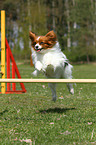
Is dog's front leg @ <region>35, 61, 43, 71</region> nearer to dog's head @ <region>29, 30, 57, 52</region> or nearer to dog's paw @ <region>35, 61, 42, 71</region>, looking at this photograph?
dog's paw @ <region>35, 61, 42, 71</region>

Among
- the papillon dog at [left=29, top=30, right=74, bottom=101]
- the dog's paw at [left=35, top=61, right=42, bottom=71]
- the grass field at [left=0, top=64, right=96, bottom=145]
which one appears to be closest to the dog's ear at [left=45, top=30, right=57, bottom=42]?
the papillon dog at [left=29, top=30, right=74, bottom=101]

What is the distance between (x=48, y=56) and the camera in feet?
12.2

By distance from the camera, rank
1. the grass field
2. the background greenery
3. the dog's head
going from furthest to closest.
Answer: the background greenery < the dog's head < the grass field

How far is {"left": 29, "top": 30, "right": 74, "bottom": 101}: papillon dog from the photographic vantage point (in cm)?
368

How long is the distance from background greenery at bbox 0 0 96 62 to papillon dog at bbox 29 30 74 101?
24.2m

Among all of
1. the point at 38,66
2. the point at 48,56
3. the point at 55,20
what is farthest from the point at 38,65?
the point at 55,20

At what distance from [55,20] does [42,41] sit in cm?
2814

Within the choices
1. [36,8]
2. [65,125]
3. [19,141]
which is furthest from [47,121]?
[36,8]

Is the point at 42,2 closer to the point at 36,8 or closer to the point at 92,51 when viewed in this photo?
the point at 36,8

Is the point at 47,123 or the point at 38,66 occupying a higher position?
the point at 38,66

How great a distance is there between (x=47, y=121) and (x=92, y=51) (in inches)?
1243

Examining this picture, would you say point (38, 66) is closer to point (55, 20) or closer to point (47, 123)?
point (47, 123)

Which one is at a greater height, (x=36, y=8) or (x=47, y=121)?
(x=36, y=8)

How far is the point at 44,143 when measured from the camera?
2.71 metres
